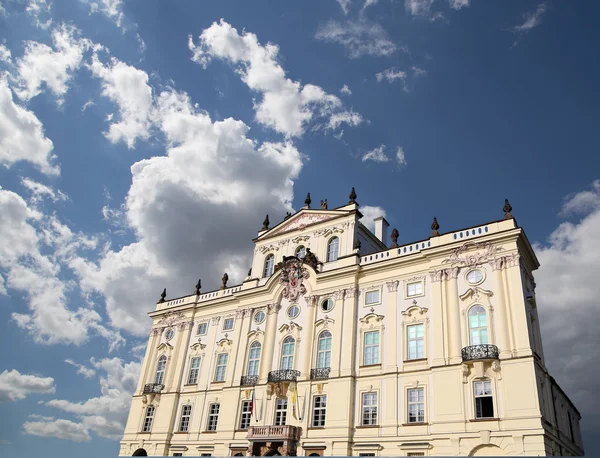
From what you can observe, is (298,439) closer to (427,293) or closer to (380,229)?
(427,293)

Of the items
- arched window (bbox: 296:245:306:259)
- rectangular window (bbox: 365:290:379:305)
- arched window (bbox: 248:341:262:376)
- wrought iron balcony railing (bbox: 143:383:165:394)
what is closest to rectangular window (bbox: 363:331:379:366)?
rectangular window (bbox: 365:290:379:305)

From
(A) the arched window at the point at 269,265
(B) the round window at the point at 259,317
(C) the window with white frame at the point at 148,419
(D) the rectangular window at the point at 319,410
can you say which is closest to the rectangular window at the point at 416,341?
(D) the rectangular window at the point at 319,410

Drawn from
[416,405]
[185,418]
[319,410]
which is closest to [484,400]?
[416,405]

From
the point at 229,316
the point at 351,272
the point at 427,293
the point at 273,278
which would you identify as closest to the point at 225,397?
the point at 229,316

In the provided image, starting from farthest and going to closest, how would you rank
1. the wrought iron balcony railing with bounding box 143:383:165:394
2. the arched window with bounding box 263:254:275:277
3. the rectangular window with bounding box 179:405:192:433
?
the arched window with bounding box 263:254:275:277 < the wrought iron balcony railing with bounding box 143:383:165:394 < the rectangular window with bounding box 179:405:192:433

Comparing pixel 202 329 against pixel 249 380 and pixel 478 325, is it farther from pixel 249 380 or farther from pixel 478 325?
pixel 478 325

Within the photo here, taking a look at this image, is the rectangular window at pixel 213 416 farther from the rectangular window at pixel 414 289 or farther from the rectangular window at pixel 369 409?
the rectangular window at pixel 414 289

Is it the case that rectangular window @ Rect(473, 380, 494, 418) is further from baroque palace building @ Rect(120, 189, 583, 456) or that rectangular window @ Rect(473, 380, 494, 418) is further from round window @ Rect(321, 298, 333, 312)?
round window @ Rect(321, 298, 333, 312)

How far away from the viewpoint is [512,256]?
29469mm

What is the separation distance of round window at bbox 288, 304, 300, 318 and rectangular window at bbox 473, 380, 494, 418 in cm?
1485

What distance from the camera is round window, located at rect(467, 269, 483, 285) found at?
3038 cm

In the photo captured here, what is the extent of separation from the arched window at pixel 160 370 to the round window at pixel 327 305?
17111 millimetres

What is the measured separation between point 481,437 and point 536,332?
26.7 feet

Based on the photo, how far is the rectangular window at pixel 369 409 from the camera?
100 ft
